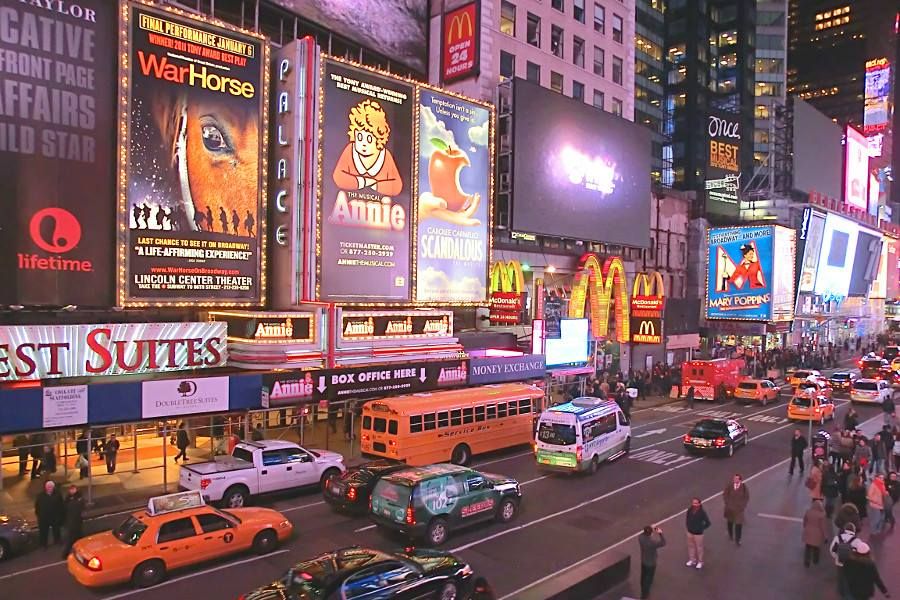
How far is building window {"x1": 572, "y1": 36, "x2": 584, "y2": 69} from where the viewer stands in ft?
155

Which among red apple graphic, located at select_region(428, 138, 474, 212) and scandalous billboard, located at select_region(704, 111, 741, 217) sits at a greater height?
scandalous billboard, located at select_region(704, 111, 741, 217)

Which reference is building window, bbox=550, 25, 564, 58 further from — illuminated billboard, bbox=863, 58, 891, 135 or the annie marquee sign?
illuminated billboard, bbox=863, 58, 891, 135

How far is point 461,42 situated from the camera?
38.8 metres

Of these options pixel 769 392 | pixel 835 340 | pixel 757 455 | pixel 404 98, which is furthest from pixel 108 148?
pixel 835 340

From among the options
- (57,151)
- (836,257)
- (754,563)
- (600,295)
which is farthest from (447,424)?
(836,257)

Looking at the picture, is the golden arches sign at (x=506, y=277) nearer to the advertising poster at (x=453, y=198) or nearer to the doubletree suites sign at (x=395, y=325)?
the advertising poster at (x=453, y=198)

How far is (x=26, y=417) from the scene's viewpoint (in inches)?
712

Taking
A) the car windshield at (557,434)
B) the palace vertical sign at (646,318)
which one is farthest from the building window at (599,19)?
the car windshield at (557,434)

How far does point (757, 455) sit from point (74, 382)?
935 inches

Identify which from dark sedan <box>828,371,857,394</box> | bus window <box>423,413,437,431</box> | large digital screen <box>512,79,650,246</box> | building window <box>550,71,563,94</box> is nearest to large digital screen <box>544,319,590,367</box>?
large digital screen <box>512,79,650,246</box>

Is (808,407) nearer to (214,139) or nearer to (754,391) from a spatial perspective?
(754,391)

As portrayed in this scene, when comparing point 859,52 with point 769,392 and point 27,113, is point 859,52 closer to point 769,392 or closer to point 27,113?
point 769,392

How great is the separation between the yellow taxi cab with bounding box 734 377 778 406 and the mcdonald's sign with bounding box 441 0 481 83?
2307 centimetres

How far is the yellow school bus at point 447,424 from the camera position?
73.5 ft
